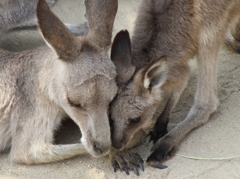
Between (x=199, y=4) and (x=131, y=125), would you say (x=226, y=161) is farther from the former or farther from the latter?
(x=199, y=4)

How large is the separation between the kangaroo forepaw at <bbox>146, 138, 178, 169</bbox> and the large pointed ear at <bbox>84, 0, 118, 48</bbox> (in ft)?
3.63

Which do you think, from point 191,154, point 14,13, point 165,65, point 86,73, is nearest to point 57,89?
point 86,73

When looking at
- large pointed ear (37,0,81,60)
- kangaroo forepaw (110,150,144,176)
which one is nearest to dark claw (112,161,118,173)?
kangaroo forepaw (110,150,144,176)

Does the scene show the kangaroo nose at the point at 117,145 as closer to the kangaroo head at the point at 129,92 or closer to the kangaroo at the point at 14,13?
the kangaroo head at the point at 129,92

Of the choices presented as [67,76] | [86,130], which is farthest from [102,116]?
[67,76]

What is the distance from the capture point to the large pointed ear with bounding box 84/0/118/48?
3748 millimetres

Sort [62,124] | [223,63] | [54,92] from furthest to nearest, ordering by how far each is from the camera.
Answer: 1. [223,63]
2. [62,124]
3. [54,92]

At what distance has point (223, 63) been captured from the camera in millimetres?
5520

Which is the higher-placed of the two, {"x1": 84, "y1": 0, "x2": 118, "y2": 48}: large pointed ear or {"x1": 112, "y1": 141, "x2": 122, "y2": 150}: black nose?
{"x1": 84, "y1": 0, "x2": 118, "y2": 48}: large pointed ear

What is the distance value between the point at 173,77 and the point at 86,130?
1.19 meters

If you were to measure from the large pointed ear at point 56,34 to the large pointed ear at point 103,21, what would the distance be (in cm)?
26

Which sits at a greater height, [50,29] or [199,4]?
[50,29]

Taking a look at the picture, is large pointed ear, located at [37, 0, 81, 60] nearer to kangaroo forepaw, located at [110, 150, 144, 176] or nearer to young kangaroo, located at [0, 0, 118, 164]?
young kangaroo, located at [0, 0, 118, 164]

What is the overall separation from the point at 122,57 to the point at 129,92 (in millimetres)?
331
